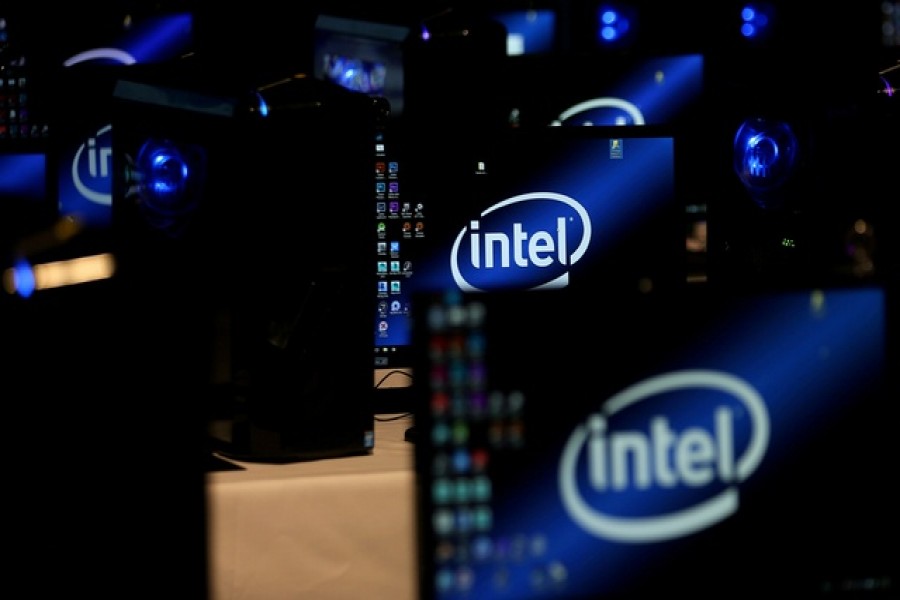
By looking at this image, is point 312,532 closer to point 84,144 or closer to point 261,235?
point 261,235

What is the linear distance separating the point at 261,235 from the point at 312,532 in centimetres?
40

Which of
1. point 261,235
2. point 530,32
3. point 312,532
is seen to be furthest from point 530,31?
point 312,532

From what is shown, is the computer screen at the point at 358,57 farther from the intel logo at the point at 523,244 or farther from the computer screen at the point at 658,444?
the computer screen at the point at 658,444

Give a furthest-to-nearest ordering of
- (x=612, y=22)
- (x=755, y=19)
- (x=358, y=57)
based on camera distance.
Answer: (x=612, y=22)
(x=755, y=19)
(x=358, y=57)

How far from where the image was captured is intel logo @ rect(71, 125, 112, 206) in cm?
235

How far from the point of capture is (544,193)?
6.01 ft

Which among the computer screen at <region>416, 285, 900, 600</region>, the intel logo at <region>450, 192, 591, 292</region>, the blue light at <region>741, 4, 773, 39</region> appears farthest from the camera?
the blue light at <region>741, 4, 773, 39</region>

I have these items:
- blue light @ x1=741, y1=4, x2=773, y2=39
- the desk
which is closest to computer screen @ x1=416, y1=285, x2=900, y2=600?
the desk

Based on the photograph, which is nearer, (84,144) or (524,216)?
(524,216)

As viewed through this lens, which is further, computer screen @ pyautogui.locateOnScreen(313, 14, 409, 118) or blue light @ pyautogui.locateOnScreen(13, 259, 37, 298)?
computer screen @ pyautogui.locateOnScreen(313, 14, 409, 118)

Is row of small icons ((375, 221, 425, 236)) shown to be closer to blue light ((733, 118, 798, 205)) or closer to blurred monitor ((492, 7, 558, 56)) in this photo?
blue light ((733, 118, 798, 205))

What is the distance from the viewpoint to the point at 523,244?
183cm

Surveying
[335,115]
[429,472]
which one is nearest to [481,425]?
[429,472]

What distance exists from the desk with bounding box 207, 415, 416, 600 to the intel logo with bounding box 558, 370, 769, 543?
47 cm
